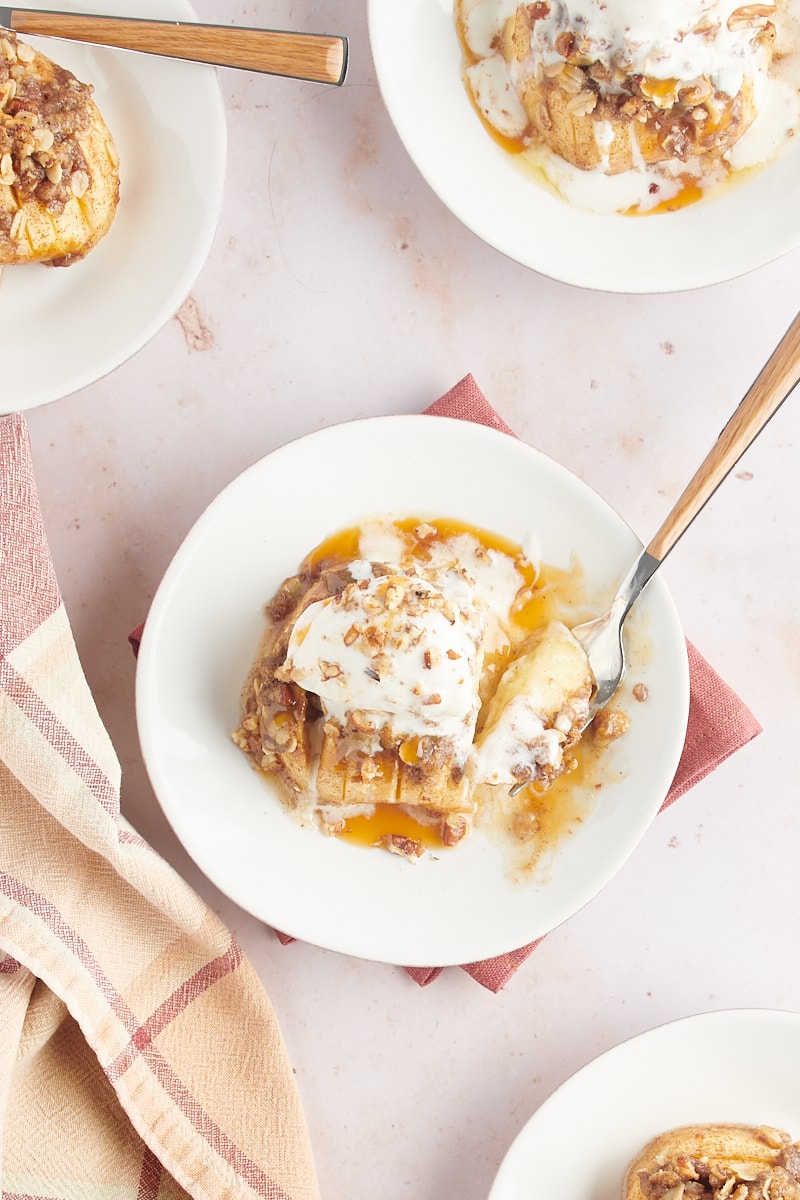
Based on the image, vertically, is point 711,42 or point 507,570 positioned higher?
point 711,42

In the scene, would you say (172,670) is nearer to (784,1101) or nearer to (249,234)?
(249,234)

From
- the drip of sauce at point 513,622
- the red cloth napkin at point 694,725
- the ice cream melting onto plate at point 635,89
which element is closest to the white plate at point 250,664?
the drip of sauce at point 513,622

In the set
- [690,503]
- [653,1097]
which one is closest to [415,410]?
[690,503]

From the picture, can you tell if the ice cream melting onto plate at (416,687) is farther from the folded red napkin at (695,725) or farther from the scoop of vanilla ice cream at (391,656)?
the folded red napkin at (695,725)

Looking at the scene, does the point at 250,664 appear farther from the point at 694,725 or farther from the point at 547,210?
the point at 547,210

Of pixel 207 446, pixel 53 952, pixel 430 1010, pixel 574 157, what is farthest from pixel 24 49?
pixel 430 1010

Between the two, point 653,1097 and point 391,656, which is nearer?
point 391,656
